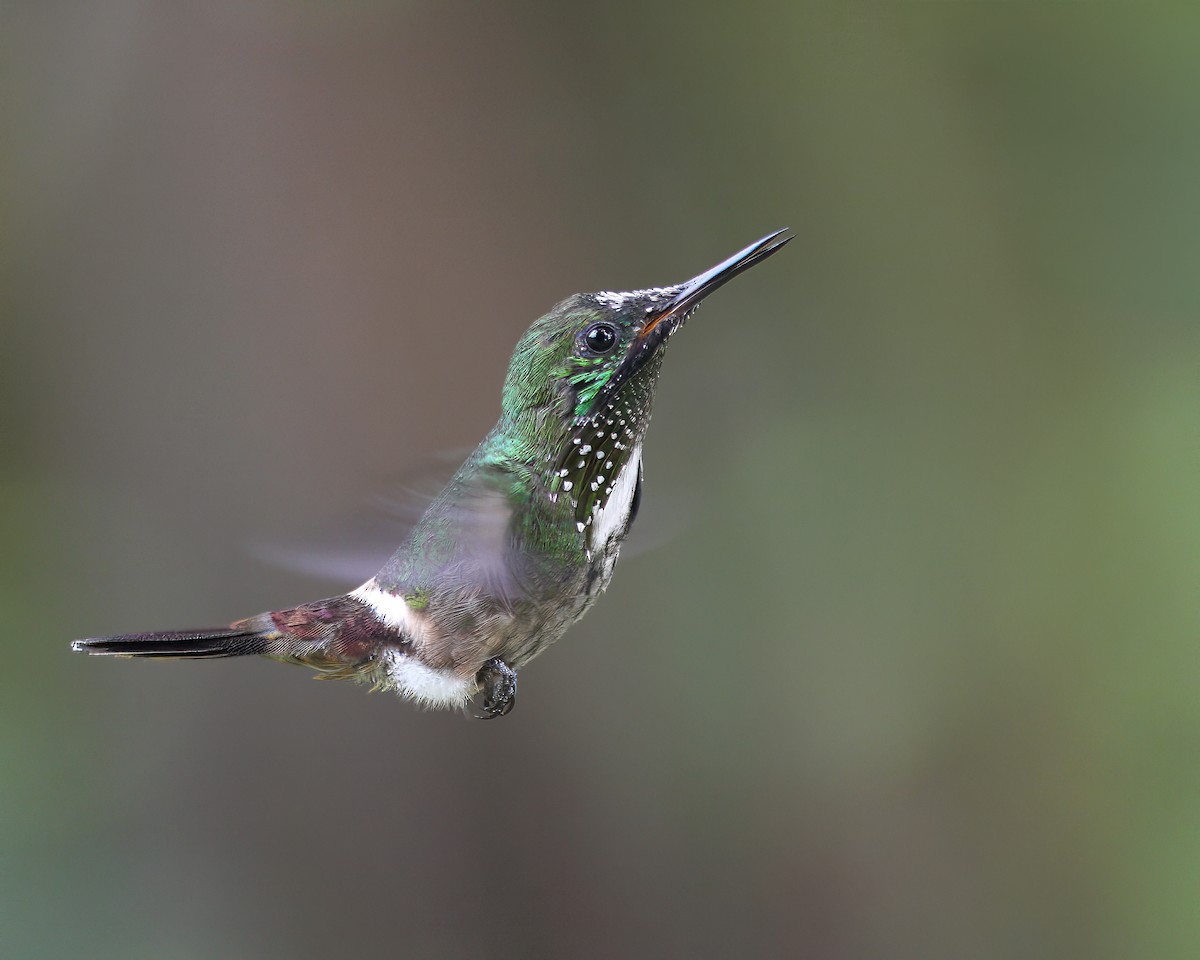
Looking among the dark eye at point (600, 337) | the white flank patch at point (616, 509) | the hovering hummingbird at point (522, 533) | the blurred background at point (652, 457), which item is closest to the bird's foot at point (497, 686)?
the hovering hummingbird at point (522, 533)

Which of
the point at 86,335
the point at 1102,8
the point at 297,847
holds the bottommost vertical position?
the point at 297,847

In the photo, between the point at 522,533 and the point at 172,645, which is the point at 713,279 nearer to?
the point at 522,533

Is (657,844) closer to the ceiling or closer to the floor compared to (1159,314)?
closer to the floor

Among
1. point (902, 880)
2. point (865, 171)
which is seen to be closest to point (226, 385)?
point (865, 171)

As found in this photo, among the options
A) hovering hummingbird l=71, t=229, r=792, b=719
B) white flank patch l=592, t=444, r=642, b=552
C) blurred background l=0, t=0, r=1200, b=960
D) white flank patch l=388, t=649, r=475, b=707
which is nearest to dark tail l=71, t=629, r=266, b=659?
hovering hummingbird l=71, t=229, r=792, b=719

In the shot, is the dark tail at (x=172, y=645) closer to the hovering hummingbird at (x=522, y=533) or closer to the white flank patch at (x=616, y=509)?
the hovering hummingbird at (x=522, y=533)

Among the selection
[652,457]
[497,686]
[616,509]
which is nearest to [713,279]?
[616,509]

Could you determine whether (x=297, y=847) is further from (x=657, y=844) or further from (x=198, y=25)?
(x=198, y=25)
